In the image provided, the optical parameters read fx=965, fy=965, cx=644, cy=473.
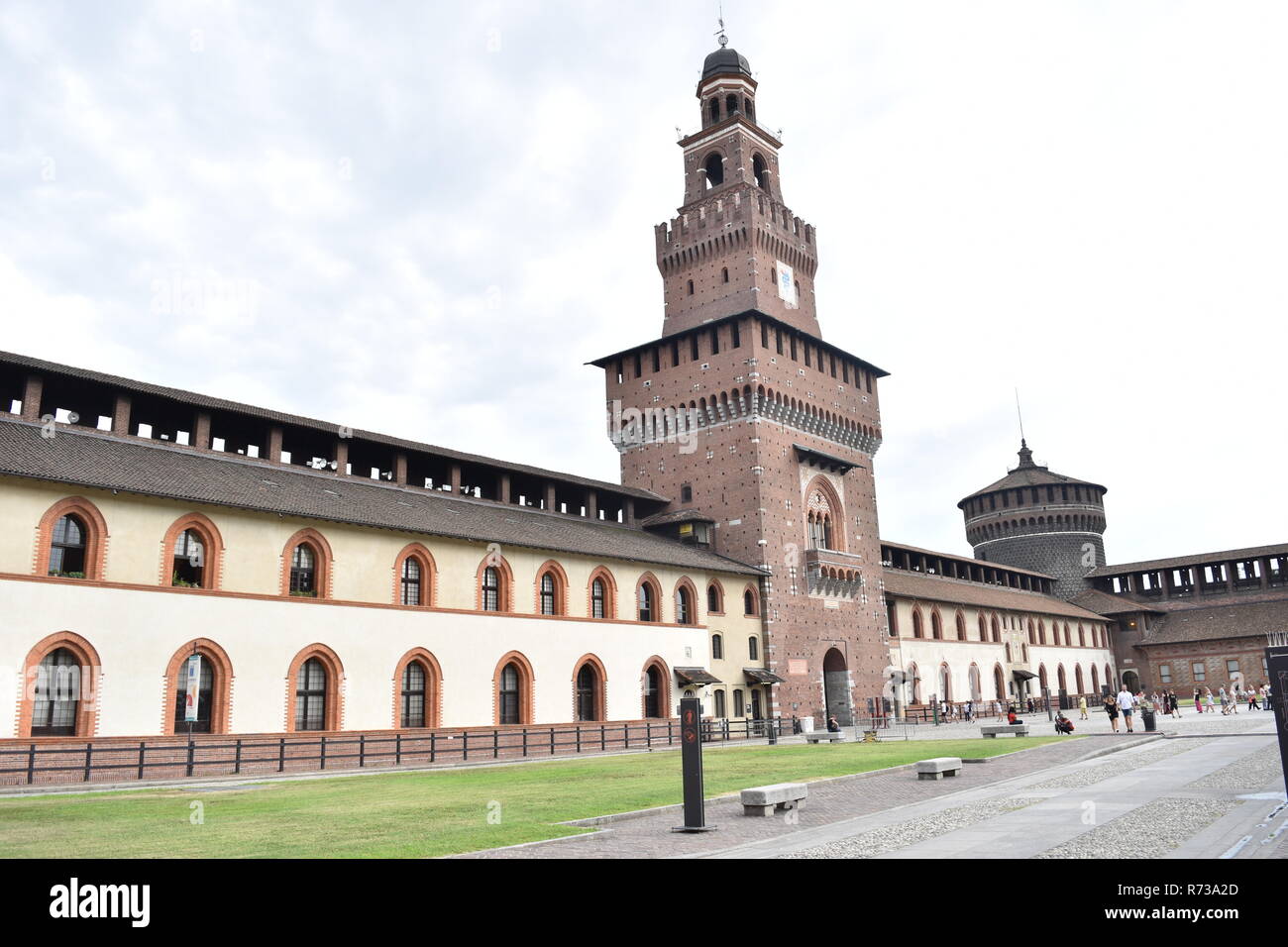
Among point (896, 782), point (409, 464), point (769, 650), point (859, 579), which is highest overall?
point (409, 464)

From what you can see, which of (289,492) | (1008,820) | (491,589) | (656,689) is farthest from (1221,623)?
(1008,820)

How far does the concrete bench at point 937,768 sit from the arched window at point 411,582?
64.8ft

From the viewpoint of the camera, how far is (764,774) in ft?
72.2

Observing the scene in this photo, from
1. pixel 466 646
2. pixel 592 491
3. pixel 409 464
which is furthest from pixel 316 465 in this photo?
pixel 592 491

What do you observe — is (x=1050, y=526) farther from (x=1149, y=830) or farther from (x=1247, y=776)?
(x=1149, y=830)

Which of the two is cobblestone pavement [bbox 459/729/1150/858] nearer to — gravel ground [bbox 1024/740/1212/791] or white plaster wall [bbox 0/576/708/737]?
gravel ground [bbox 1024/740/1212/791]

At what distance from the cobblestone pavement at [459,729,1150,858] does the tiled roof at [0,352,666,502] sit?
82.2 feet

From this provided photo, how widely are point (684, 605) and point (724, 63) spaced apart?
35.5 meters

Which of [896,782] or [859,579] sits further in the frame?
[859,579]

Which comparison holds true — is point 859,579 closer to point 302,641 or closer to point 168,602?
point 302,641

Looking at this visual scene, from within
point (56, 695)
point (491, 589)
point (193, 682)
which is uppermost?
point (491, 589)

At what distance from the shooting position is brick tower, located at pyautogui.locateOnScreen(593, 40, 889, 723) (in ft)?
171

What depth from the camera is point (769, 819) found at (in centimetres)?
1491
